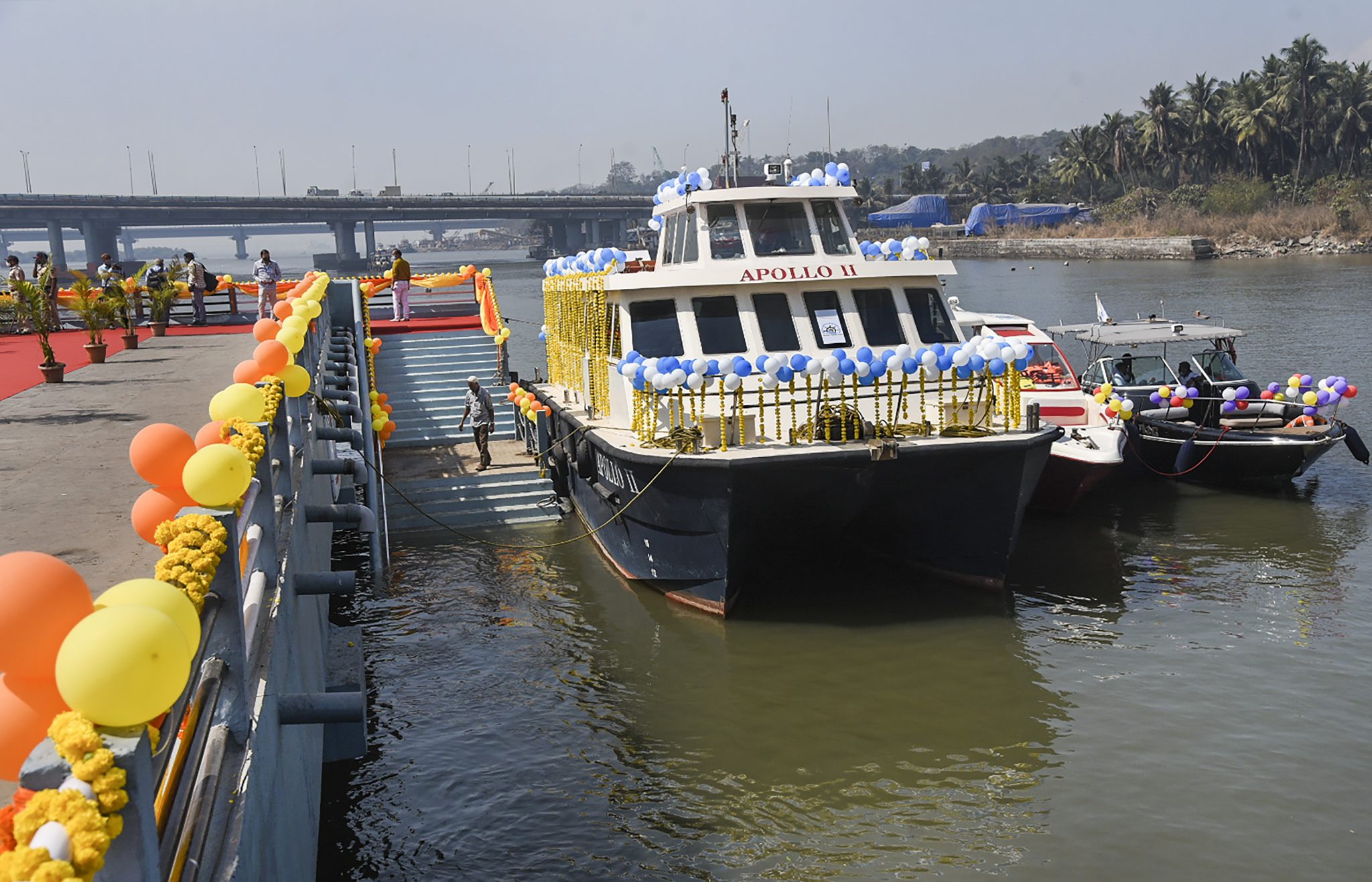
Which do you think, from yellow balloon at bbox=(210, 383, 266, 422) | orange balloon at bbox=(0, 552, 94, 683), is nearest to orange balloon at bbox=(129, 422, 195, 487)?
yellow balloon at bbox=(210, 383, 266, 422)

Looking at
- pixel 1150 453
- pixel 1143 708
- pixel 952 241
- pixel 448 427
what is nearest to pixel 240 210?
pixel 952 241

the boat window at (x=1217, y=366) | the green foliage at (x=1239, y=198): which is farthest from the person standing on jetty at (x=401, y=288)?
the green foliage at (x=1239, y=198)

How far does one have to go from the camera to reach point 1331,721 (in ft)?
32.7

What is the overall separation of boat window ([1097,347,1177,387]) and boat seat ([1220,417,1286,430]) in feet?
4.53

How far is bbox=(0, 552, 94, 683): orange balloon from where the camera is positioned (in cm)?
311

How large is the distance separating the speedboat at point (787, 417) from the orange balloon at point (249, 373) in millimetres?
4517

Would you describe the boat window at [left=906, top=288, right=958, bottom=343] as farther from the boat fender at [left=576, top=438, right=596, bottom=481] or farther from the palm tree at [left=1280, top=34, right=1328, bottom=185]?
the palm tree at [left=1280, top=34, right=1328, bottom=185]

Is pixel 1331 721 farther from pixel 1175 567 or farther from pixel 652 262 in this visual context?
pixel 652 262

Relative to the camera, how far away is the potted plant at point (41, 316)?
15383 millimetres

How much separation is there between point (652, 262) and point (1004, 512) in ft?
27.0

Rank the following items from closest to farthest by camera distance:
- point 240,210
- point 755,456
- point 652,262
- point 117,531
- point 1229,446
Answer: point 117,531 → point 755,456 → point 1229,446 → point 652,262 → point 240,210

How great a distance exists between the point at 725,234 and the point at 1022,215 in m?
93.9

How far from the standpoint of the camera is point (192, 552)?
13.8 feet

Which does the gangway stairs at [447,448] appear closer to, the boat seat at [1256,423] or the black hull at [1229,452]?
the black hull at [1229,452]
